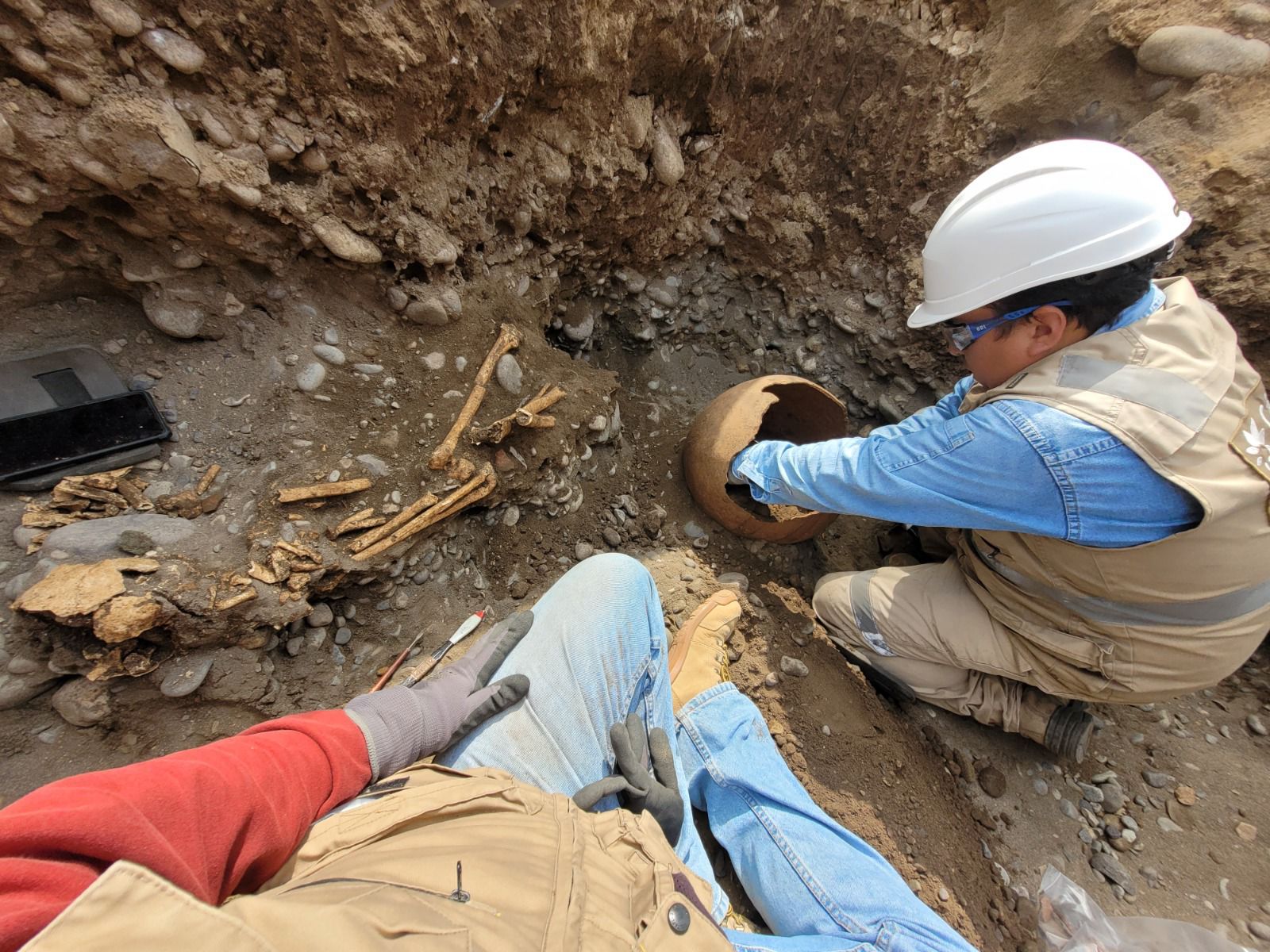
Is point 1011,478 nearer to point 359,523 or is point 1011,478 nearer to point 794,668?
point 794,668

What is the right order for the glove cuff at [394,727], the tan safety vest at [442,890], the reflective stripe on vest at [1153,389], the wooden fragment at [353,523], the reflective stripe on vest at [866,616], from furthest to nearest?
1. the reflective stripe on vest at [866,616]
2. the wooden fragment at [353,523]
3. the reflective stripe on vest at [1153,389]
4. the glove cuff at [394,727]
5. the tan safety vest at [442,890]

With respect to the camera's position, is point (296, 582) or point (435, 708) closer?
point (435, 708)

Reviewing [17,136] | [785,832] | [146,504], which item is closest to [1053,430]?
[785,832]

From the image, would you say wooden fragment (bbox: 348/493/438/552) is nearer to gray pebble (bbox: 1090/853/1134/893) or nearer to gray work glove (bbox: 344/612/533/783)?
gray work glove (bbox: 344/612/533/783)

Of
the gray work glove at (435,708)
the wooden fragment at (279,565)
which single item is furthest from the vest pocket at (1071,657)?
the wooden fragment at (279,565)

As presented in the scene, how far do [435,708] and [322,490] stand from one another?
0.82m

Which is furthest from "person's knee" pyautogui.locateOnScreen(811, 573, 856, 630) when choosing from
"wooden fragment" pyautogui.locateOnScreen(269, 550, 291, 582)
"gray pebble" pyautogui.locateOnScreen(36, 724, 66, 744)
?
"gray pebble" pyautogui.locateOnScreen(36, 724, 66, 744)

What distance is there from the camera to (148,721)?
5.10 ft

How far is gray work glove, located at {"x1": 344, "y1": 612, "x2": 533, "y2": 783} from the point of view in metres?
1.32

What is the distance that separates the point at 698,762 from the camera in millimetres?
1888

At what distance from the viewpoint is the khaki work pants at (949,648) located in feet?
6.86

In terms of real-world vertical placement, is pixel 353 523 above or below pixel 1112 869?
above

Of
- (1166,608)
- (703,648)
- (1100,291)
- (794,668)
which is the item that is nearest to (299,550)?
(703,648)

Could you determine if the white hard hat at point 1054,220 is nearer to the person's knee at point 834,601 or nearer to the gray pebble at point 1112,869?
the person's knee at point 834,601
